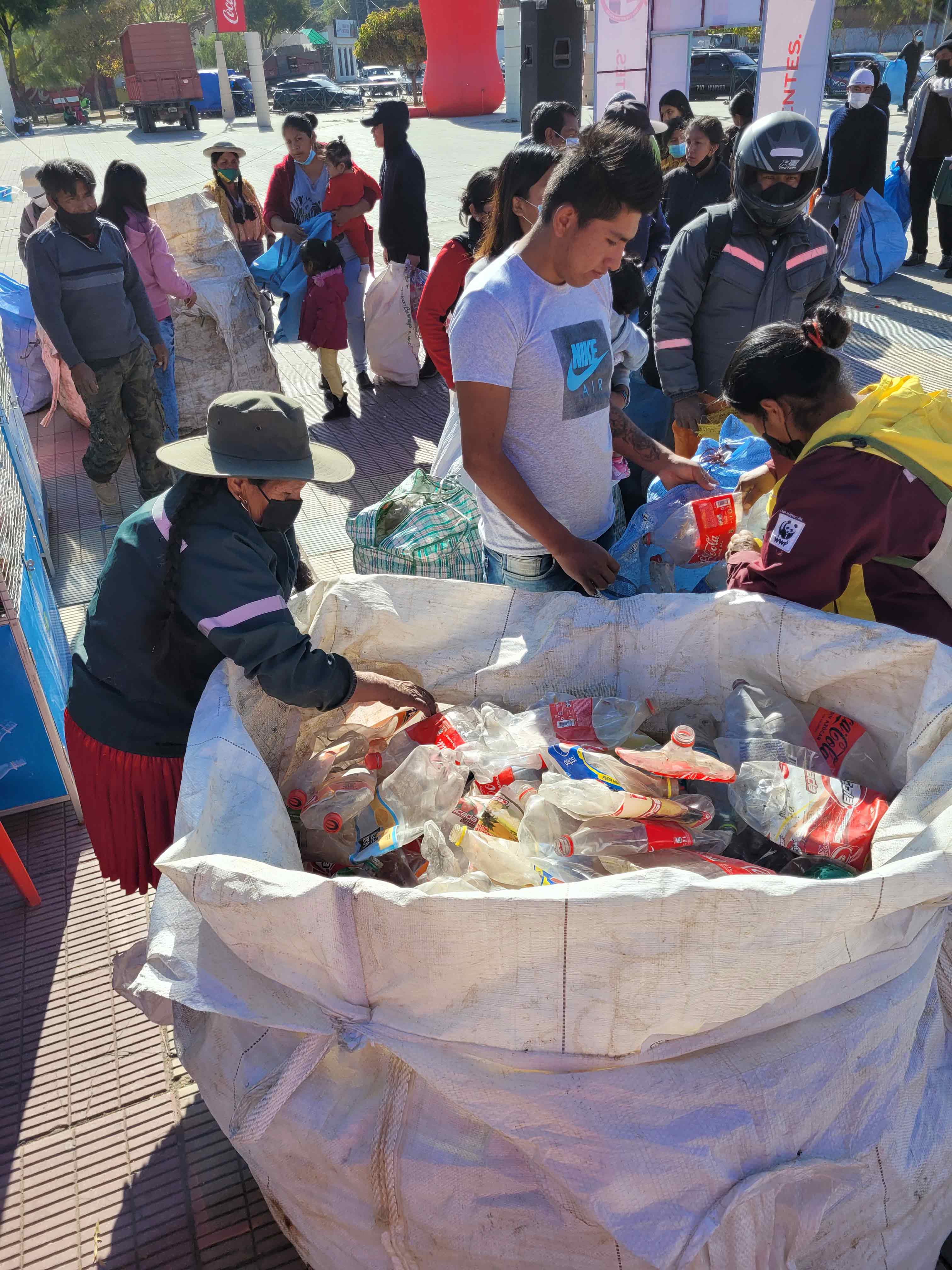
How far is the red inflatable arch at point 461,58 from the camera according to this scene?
27031 mm

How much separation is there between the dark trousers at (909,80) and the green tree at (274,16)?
47998 millimetres

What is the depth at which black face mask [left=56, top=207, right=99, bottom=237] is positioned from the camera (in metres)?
4.54

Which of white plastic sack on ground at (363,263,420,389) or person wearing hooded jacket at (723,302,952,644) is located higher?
person wearing hooded jacket at (723,302,952,644)

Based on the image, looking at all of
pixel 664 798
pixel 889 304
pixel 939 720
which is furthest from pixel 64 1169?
pixel 889 304

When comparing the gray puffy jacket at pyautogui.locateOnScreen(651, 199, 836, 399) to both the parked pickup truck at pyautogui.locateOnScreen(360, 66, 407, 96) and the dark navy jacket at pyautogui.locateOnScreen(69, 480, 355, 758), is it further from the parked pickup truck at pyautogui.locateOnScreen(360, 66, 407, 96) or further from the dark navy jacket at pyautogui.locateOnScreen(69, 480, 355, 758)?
the parked pickup truck at pyautogui.locateOnScreen(360, 66, 407, 96)

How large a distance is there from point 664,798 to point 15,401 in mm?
4290

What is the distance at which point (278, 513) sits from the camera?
2021 mm

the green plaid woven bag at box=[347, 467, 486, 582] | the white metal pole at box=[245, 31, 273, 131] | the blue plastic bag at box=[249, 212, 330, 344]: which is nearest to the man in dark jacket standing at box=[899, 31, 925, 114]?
the blue plastic bag at box=[249, 212, 330, 344]

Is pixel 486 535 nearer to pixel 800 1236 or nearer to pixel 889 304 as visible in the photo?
pixel 800 1236

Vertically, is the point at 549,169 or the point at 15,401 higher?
the point at 549,169

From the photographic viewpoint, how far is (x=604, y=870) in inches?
70.1

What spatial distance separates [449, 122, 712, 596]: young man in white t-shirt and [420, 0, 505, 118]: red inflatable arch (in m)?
29.5

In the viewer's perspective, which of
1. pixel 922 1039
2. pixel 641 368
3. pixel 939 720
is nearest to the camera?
pixel 922 1039

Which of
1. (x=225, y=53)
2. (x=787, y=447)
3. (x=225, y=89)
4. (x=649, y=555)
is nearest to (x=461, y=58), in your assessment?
(x=225, y=89)
